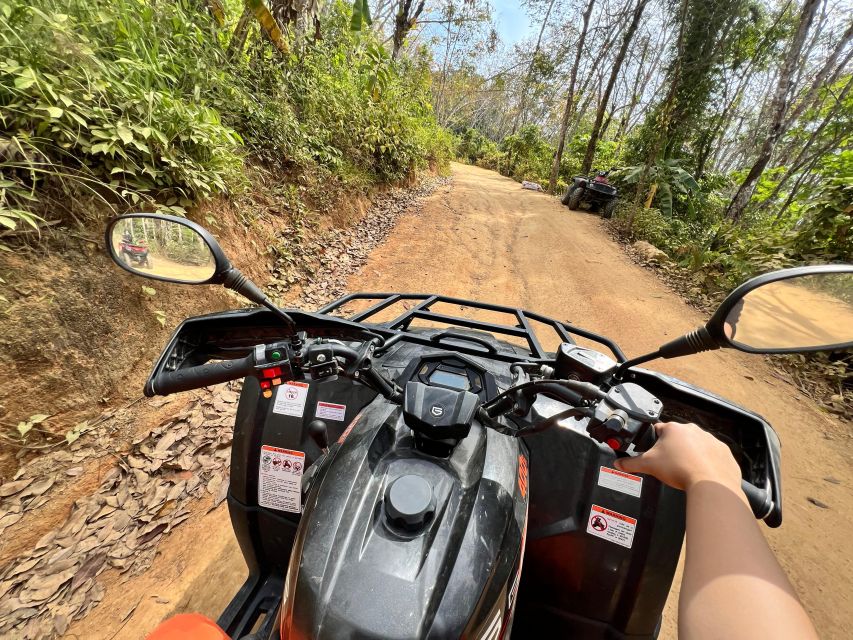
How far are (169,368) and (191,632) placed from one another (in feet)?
2.76

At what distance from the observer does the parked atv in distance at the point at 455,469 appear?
0.88 metres

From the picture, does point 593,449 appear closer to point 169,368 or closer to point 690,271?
point 169,368

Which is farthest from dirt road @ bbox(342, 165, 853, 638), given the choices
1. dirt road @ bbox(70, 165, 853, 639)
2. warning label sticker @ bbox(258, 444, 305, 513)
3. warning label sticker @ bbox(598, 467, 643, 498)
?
warning label sticker @ bbox(258, 444, 305, 513)

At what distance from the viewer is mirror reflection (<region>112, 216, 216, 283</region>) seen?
1347 mm

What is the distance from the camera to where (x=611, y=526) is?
56.4 inches

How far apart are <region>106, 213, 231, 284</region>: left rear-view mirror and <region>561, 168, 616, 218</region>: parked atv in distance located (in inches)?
543

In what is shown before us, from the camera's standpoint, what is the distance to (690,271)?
7.74 meters

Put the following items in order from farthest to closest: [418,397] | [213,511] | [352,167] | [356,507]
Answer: [352,167] < [213,511] < [418,397] < [356,507]

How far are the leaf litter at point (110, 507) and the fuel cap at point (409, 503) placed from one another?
232cm

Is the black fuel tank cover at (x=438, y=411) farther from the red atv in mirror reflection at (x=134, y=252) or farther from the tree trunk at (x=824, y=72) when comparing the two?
the tree trunk at (x=824, y=72)

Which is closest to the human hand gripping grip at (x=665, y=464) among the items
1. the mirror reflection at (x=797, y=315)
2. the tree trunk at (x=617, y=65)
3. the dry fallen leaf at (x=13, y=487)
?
the mirror reflection at (x=797, y=315)

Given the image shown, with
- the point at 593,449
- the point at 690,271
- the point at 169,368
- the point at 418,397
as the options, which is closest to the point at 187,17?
the point at 169,368

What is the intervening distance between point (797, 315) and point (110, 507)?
145 inches

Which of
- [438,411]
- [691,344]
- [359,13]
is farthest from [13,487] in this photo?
[359,13]
